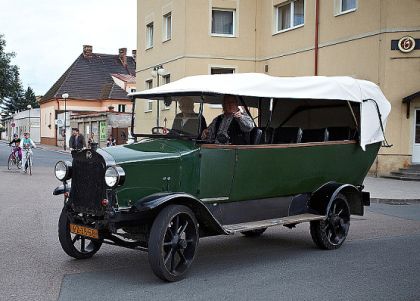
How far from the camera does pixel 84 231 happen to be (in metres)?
6.29

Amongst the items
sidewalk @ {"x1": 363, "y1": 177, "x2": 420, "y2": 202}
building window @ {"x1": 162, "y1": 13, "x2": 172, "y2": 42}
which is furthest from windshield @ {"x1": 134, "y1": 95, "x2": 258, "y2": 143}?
building window @ {"x1": 162, "y1": 13, "x2": 172, "y2": 42}

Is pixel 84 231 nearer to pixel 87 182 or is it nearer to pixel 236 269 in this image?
pixel 87 182

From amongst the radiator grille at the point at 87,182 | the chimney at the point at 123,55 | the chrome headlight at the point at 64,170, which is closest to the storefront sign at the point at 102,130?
the chimney at the point at 123,55

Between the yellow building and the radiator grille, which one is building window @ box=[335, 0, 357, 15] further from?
the radiator grille

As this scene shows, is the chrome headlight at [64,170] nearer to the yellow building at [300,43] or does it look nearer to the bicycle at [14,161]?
the yellow building at [300,43]

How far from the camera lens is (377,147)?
905 centimetres

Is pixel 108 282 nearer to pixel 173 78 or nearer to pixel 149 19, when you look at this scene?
pixel 173 78

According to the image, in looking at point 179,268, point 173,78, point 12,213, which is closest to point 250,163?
point 179,268

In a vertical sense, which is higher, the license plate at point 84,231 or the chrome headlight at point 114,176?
the chrome headlight at point 114,176

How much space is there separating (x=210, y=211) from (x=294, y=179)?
1590mm

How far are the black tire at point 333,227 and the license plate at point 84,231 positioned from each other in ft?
10.6

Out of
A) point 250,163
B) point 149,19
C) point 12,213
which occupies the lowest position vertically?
point 12,213

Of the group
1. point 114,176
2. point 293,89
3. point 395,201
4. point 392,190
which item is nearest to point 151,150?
point 114,176

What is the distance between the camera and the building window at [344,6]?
72.3ft
